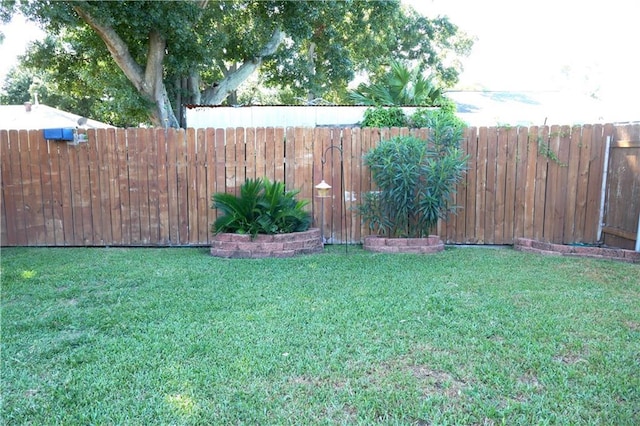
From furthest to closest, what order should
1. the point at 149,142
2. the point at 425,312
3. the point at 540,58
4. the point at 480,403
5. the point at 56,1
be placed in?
1. the point at 540,58
2. the point at 56,1
3. the point at 149,142
4. the point at 425,312
5. the point at 480,403

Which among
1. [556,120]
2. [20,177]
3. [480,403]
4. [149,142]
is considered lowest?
[480,403]

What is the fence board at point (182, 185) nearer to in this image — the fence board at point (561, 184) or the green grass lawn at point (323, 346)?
the green grass lawn at point (323, 346)

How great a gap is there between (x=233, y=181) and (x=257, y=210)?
2.79 feet

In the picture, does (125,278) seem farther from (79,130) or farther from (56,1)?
(56,1)

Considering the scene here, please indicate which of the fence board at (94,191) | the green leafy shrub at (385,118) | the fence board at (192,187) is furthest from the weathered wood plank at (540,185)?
the fence board at (94,191)

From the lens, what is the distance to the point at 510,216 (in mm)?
6262

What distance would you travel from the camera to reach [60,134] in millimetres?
6145

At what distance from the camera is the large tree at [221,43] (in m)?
8.64

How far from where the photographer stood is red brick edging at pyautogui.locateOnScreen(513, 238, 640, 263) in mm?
5210

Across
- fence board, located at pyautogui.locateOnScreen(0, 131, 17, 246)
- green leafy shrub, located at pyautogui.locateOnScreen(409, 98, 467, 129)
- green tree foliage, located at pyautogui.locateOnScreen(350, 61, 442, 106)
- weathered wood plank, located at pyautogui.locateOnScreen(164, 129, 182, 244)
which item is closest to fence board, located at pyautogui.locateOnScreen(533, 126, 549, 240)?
green leafy shrub, located at pyautogui.locateOnScreen(409, 98, 467, 129)

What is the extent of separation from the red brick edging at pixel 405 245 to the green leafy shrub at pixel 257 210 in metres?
1.04

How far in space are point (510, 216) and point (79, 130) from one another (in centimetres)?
621

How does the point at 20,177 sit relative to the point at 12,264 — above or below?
above

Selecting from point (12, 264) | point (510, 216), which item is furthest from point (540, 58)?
point (12, 264)
